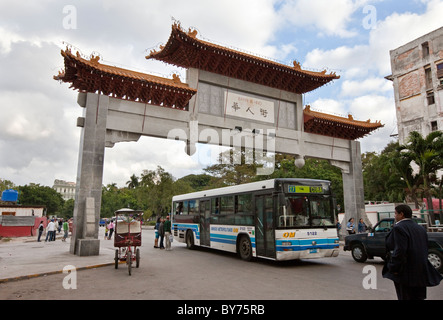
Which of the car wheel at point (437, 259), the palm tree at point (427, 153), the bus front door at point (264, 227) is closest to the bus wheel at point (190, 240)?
the bus front door at point (264, 227)

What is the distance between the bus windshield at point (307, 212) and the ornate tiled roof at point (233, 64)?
939cm

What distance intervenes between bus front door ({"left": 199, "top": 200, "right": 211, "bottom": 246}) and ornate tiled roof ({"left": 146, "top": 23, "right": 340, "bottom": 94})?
740 centimetres

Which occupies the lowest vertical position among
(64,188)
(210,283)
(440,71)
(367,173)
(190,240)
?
(210,283)

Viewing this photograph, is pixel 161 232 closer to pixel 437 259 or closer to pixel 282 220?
pixel 282 220

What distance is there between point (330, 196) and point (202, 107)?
8.70m

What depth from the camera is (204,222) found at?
14625 mm

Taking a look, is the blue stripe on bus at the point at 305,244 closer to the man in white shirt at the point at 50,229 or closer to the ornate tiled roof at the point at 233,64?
the ornate tiled roof at the point at 233,64

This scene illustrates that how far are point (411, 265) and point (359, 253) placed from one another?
316 inches

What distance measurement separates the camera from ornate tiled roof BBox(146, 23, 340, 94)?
1549 centimetres

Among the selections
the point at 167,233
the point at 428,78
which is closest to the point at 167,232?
the point at 167,233

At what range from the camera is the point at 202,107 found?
54.9ft

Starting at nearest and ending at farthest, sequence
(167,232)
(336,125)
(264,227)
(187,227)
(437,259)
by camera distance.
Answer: (437,259), (264,227), (167,232), (187,227), (336,125)

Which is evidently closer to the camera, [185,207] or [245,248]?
[245,248]

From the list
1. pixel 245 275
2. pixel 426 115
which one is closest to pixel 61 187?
pixel 426 115
